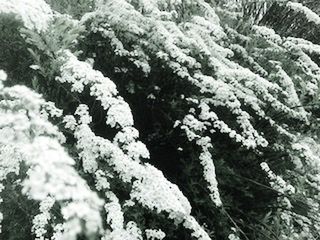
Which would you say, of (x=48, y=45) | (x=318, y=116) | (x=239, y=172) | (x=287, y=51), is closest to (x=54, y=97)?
(x=48, y=45)

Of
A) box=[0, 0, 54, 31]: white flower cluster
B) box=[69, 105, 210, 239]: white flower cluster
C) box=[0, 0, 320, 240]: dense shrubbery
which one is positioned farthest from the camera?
box=[0, 0, 320, 240]: dense shrubbery

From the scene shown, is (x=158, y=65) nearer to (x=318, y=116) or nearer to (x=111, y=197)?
(x=111, y=197)

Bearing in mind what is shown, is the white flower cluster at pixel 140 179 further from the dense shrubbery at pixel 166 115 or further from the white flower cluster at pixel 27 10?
the white flower cluster at pixel 27 10

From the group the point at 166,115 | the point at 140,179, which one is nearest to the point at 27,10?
the point at 140,179

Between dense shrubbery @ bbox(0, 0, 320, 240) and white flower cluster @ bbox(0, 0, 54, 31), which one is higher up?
white flower cluster @ bbox(0, 0, 54, 31)

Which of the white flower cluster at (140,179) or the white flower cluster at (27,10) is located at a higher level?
the white flower cluster at (27,10)

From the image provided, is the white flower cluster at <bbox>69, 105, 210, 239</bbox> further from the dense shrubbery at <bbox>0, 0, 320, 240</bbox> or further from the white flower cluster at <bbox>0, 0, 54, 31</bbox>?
the white flower cluster at <bbox>0, 0, 54, 31</bbox>

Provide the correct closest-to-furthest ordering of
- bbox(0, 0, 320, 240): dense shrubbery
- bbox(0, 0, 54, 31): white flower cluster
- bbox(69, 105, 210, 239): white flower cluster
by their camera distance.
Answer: bbox(69, 105, 210, 239): white flower cluster
bbox(0, 0, 54, 31): white flower cluster
bbox(0, 0, 320, 240): dense shrubbery

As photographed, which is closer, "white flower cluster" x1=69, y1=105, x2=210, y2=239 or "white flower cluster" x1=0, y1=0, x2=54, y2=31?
"white flower cluster" x1=69, y1=105, x2=210, y2=239

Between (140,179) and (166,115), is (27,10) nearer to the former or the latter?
(140,179)

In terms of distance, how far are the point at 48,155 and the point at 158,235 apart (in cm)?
136

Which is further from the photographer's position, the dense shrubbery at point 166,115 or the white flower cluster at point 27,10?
the dense shrubbery at point 166,115

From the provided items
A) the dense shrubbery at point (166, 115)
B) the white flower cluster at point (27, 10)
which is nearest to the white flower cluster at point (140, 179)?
the dense shrubbery at point (166, 115)

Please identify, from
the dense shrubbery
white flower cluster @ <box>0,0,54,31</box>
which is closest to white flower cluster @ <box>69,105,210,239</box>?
the dense shrubbery
